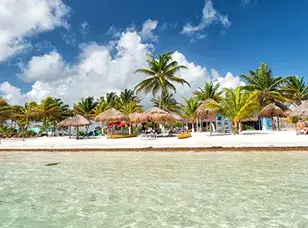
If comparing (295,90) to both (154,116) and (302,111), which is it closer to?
(302,111)

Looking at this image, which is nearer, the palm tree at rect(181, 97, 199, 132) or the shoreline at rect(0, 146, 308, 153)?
the shoreline at rect(0, 146, 308, 153)

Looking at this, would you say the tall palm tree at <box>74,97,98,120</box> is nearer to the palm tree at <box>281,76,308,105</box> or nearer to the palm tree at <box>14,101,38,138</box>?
the palm tree at <box>14,101,38,138</box>

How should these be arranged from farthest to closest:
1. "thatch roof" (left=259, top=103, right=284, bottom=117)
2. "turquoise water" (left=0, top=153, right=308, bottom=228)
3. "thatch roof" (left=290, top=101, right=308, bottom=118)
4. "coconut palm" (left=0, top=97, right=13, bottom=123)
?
"coconut palm" (left=0, top=97, right=13, bottom=123)
"thatch roof" (left=259, top=103, right=284, bottom=117)
"thatch roof" (left=290, top=101, right=308, bottom=118)
"turquoise water" (left=0, top=153, right=308, bottom=228)

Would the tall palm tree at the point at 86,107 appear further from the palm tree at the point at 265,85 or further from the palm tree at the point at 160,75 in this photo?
the palm tree at the point at 265,85

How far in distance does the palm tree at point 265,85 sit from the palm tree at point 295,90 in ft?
6.86

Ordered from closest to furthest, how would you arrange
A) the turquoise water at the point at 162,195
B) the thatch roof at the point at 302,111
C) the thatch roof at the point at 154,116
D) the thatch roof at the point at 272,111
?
the turquoise water at the point at 162,195 → the thatch roof at the point at 302,111 → the thatch roof at the point at 154,116 → the thatch roof at the point at 272,111

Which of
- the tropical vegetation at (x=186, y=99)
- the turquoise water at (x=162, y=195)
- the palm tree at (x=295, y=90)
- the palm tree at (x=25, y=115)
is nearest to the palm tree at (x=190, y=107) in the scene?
the tropical vegetation at (x=186, y=99)

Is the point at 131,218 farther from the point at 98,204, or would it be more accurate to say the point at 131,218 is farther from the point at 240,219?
the point at 240,219

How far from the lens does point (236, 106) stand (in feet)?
66.7

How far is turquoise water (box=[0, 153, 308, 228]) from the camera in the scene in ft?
15.6

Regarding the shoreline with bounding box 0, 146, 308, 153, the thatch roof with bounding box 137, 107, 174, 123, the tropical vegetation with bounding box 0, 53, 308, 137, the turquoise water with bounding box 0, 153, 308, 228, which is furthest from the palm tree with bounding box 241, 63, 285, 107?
the turquoise water with bounding box 0, 153, 308, 228

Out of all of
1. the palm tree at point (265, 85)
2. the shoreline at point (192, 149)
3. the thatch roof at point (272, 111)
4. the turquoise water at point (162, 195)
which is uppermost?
the palm tree at point (265, 85)

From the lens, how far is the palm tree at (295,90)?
32.8 meters

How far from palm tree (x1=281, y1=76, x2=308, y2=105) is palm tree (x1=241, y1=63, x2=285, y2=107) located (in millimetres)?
2091
